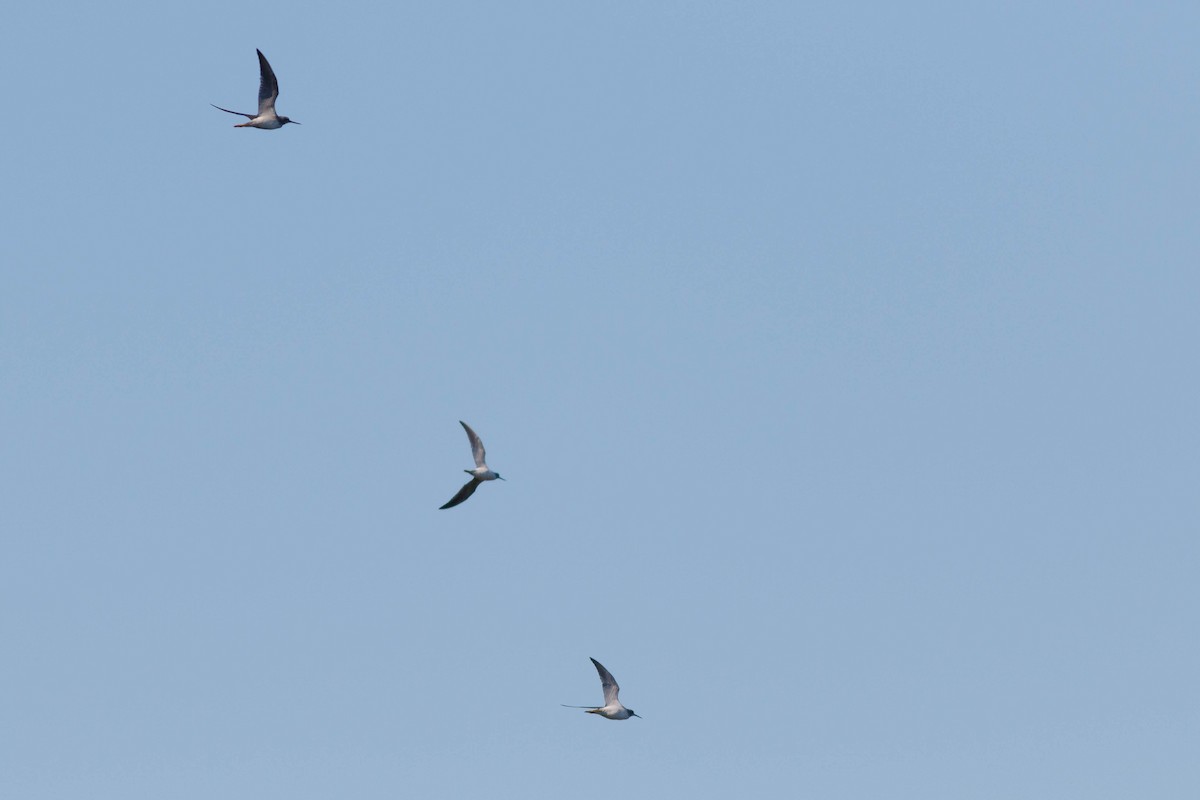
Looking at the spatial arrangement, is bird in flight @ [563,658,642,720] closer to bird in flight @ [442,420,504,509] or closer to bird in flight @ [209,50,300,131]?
bird in flight @ [442,420,504,509]

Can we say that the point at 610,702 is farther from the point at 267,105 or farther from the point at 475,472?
the point at 267,105

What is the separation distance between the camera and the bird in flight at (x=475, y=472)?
98688mm

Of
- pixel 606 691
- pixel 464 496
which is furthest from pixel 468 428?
pixel 606 691

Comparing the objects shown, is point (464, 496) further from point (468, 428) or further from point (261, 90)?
point (261, 90)

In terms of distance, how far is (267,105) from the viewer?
9481 centimetres

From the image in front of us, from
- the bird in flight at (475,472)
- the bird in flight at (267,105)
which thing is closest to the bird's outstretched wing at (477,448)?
the bird in flight at (475,472)

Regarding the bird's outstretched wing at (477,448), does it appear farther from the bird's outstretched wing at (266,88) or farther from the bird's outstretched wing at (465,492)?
the bird's outstretched wing at (266,88)

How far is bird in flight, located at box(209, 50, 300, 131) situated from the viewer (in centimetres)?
9356

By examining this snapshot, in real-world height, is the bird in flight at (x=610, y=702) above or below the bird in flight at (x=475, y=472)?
below

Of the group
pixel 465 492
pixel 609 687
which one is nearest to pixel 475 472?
pixel 465 492

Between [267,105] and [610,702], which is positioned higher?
[267,105]

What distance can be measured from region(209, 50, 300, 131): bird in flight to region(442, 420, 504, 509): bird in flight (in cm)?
2016

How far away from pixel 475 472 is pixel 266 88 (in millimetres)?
25020

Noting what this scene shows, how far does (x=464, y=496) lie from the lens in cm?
9919
